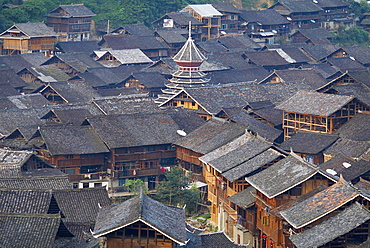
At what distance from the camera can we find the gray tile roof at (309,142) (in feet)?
178

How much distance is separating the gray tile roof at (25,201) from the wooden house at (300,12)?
279ft

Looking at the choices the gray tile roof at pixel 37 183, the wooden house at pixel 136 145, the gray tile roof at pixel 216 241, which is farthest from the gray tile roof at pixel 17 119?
the gray tile roof at pixel 216 241

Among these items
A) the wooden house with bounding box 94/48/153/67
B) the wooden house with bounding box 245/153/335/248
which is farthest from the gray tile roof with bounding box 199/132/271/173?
the wooden house with bounding box 94/48/153/67

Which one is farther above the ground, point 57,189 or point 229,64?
point 57,189

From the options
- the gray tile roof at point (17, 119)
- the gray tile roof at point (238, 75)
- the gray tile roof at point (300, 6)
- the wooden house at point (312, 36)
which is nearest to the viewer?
the gray tile roof at point (17, 119)

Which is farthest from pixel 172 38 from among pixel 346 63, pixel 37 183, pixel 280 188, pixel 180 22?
pixel 280 188

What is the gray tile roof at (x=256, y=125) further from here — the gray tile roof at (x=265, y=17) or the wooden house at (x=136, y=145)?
the gray tile roof at (x=265, y=17)

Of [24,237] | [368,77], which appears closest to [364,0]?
[368,77]

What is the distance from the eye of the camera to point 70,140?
57750 mm

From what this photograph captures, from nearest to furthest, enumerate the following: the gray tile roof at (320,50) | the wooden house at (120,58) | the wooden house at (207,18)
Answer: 1. the wooden house at (120,58)
2. the gray tile roof at (320,50)
3. the wooden house at (207,18)

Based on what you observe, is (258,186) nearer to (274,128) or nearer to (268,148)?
(268,148)

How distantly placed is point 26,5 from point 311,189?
72.8m

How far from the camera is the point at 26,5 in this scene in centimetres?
10594

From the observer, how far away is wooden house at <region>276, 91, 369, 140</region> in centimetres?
5866
